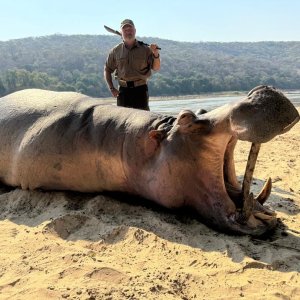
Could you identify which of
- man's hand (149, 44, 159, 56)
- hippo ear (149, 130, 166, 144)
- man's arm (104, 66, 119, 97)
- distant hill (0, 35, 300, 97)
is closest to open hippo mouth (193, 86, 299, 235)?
hippo ear (149, 130, 166, 144)

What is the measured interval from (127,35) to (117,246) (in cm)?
345

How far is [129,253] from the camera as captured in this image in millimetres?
3068

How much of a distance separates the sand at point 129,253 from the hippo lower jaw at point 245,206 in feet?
0.28

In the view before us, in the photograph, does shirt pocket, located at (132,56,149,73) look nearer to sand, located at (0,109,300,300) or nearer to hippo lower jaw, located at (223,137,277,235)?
sand, located at (0,109,300,300)

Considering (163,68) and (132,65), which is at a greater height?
(132,65)

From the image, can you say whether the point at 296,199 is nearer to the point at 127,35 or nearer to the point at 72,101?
the point at 72,101

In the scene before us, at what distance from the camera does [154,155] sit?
362 cm

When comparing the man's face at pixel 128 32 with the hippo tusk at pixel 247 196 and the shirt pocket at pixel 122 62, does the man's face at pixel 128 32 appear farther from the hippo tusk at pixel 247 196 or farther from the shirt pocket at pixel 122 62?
the hippo tusk at pixel 247 196

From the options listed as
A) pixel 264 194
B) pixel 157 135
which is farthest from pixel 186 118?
pixel 264 194

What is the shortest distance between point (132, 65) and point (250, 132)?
3.43 m

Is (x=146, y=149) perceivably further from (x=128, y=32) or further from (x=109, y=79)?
(x=109, y=79)

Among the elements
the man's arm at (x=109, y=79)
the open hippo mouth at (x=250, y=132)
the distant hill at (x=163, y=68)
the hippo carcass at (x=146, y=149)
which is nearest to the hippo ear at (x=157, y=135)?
the hippo carcass at (x=146, y=149)

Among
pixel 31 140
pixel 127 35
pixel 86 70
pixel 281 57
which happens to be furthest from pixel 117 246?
pixel 281 57

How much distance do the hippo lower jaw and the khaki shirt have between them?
9.57 feet
